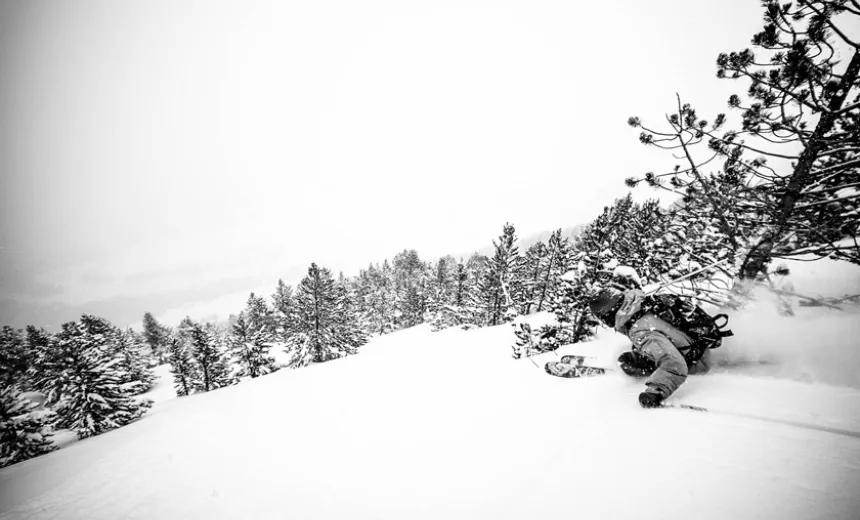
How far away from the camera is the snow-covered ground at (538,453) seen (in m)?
1.97

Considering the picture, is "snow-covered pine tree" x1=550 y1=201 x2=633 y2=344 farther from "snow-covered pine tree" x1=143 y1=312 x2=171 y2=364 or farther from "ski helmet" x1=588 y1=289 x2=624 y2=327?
"snow-covered pine tree" x1=143 y1=312 x2=171 y2=364

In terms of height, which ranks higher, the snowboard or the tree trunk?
the tree trunk

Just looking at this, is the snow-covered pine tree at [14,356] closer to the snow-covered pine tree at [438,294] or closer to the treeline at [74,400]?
the treeline at [74,400]

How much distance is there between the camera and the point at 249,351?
102 ft

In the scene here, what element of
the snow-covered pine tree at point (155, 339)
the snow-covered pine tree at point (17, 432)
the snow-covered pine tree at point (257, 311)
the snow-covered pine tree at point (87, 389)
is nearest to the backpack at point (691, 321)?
the snow-covered pine tree at point (87, 389)

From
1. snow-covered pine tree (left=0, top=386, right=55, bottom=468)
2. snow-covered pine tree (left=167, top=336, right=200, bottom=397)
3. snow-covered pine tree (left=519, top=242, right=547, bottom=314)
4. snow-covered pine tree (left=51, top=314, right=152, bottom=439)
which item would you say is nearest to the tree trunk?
snow-covered pine tree (left=519, top=242, right=547, bottom=314)

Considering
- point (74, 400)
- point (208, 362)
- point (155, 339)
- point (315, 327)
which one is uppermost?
point (155, 339)

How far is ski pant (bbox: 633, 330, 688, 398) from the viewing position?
3.08 metres

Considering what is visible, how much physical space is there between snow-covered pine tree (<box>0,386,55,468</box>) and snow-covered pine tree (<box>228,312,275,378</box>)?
46.3 ft

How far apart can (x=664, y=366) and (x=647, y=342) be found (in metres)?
0.40

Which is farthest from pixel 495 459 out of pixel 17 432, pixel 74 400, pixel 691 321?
pixel 17 432

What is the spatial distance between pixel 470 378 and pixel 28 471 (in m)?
11.0

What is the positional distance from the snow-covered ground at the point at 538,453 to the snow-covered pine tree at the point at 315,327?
2264cm

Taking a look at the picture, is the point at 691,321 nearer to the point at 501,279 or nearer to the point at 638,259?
the point at 638,259
